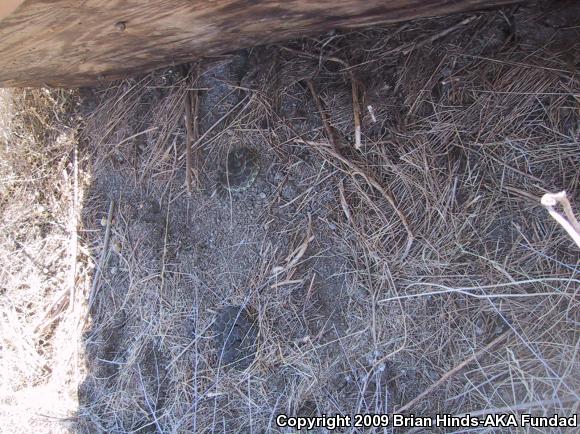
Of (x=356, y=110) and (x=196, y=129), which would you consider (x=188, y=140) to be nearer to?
(x=196, y=129)

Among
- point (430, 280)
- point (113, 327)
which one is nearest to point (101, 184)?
point (113, 327)

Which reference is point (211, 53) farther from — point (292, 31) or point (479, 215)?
point (479, 215)

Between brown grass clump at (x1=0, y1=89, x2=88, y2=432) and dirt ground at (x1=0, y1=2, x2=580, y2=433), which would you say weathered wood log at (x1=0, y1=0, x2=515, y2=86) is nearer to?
dirt ground at (x1=0, y1=2, x2=580, y2=433)

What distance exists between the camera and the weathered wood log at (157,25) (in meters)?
1.79

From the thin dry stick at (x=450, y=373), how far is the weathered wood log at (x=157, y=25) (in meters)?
1.37

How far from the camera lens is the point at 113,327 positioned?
105 inches

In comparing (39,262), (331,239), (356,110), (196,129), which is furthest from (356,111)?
(39,262)

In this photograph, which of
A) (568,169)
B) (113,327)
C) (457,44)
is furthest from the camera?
(113,327)

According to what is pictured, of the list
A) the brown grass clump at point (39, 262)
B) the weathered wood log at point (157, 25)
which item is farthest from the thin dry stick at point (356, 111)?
the brown grass clump at point (39, 262)

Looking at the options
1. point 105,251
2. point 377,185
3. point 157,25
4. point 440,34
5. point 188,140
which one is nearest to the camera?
point 157,25

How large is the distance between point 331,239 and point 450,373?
771 millimetres

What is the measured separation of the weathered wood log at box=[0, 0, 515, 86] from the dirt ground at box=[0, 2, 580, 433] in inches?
6.5

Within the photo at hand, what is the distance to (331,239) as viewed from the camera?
7.59 feet

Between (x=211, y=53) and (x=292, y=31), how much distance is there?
0.48m
